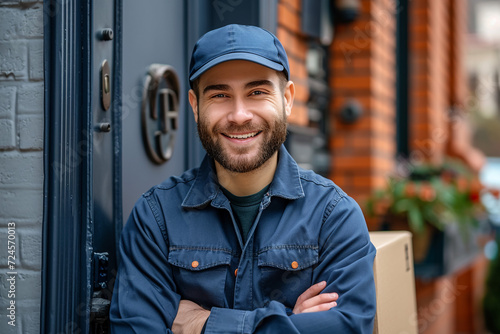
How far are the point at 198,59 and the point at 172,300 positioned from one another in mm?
696

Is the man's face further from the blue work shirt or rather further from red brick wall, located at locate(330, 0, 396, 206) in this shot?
red brick wall, located at locate(330, 0, 396, 206)

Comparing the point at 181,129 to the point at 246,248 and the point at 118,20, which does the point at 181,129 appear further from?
the point at 246,248

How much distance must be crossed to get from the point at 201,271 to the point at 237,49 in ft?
2.09

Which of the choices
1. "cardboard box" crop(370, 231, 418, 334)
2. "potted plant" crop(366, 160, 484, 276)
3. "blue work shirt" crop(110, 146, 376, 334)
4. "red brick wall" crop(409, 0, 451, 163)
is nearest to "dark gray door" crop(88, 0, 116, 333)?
"blue work shirt" crop(110, 146, 376, 334)

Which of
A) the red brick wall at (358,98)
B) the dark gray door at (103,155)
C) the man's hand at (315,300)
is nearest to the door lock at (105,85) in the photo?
the dark gray door at (103,155)

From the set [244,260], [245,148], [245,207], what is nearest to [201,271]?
[244,260]

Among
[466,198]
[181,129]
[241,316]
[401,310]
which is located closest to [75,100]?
[241,316]

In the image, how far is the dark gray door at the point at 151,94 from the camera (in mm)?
2145

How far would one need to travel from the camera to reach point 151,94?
7.48ft

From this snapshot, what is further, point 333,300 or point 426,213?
point 426,213

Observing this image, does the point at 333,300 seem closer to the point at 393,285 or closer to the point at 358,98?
the point at 393,285

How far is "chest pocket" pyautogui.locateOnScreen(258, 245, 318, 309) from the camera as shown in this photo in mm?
1707

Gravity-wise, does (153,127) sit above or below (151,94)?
below

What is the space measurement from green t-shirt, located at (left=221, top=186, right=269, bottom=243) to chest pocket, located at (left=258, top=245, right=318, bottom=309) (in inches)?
5.0
